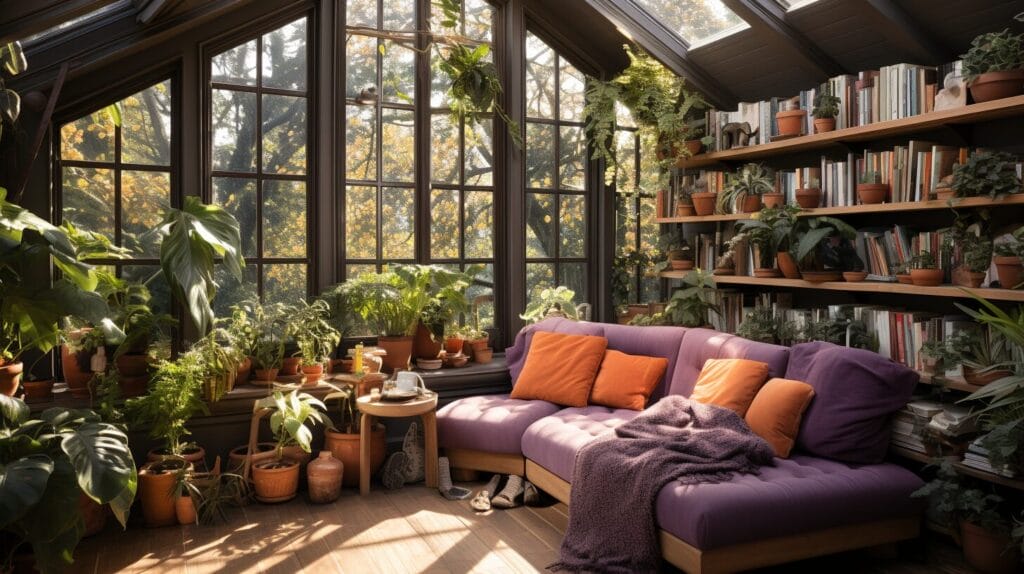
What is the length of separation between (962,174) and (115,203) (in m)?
4.25

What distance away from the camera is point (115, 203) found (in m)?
4.45

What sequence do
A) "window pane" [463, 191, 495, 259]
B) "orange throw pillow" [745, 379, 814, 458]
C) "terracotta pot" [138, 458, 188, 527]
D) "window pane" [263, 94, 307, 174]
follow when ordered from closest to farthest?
"orange throw pillow" [745, 379, 814, 458]
"terracotta pot" [138, 458, 188, 527]
"window pane" [263, 94, 307, 174]
"window pane" [463, 191, 495, 259]

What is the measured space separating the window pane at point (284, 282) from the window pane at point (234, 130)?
606mm

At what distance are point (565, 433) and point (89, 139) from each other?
3020 millimetres

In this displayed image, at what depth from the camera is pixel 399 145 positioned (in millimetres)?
5188

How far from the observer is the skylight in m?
4.70

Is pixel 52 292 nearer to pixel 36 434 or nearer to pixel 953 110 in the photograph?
pixel 36 434

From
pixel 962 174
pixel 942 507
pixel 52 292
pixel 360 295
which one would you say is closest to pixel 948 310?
pixel 962 174

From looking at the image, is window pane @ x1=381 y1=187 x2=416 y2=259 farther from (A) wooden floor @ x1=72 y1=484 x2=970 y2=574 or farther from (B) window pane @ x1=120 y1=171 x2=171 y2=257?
(A) wooden floor @ x1=72 y1=484 x2=970 y2=574

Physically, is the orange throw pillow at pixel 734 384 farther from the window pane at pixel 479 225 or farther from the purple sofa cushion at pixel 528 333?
the window pane at pixel 479 225

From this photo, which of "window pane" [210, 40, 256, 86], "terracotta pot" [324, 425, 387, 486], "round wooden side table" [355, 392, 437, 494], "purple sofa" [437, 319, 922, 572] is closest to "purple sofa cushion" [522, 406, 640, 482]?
"purple sofa" [437, 319, 922, 572]

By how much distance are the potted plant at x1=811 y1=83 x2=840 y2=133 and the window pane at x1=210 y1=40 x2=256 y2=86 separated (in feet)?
10.5

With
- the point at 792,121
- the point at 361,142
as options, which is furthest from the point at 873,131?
the point at 361,142

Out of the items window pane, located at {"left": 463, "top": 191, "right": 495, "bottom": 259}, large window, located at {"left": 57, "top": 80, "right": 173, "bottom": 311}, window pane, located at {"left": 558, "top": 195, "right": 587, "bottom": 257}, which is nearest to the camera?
large window, located at {"left": 57, "top": 80, "right": 173, "bottom": 311}
